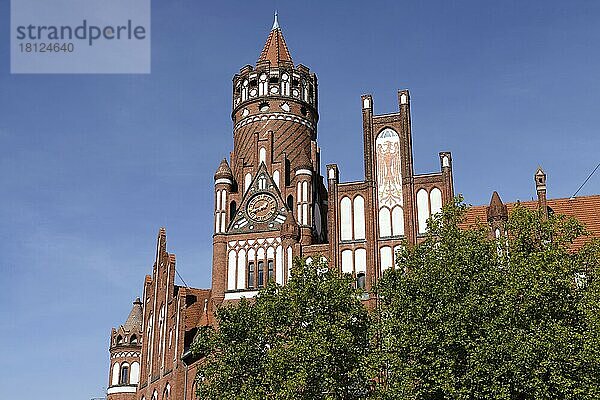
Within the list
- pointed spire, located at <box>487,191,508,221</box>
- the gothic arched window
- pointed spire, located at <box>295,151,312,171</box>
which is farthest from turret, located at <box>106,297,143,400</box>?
pointed spire, located at <box>487,191,508,221</box>

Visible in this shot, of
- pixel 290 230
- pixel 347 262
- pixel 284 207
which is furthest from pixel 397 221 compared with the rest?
pixel 284 207

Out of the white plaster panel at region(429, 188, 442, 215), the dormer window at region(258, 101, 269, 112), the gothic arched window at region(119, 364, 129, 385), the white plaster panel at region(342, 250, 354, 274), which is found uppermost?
the dormer window at region(258, 101, 269, 112)

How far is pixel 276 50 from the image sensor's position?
182ft

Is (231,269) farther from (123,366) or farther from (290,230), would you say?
(123,366)

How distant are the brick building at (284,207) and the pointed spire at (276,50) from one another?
4.7 inches

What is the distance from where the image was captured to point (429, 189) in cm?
4212

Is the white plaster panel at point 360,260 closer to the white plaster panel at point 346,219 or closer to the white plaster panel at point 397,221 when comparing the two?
the white plaster panel at point 346,219

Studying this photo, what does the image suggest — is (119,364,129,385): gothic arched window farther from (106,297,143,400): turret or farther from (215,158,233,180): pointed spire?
(215,158,233,180): pointed spire

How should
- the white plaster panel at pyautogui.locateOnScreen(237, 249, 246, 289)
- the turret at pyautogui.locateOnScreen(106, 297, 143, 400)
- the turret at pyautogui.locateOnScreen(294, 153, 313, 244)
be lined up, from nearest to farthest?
the white plaster panel at pyautogui.locateOnScreen(237, 249, 246, 289)
the turret at pyautogui.locateOnScreen(294, 153, 313, 244)
the turret at pyautogui.locateOnScreen(106, 297, 143, 400)

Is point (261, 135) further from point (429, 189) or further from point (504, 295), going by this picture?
point (504, 295)

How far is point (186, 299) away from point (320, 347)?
23.1 m

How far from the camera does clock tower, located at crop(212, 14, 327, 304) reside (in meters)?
45.2

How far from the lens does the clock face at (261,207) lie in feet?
153

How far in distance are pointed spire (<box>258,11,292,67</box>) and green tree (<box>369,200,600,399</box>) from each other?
26.3 metres
